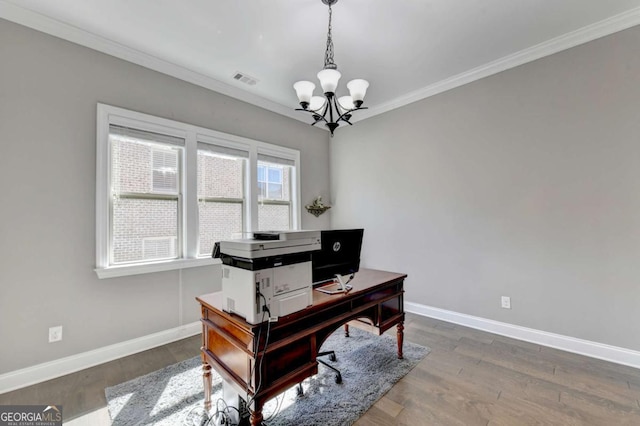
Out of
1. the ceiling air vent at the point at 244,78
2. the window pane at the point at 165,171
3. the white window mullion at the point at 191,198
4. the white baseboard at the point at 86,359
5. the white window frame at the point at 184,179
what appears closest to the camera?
A: the white baseboard at the point at 86,359

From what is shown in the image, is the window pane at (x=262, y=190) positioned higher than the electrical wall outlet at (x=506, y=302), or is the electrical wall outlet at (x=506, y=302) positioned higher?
Result: the window pane at (x=262, y=190)

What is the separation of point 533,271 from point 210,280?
3.51 meters

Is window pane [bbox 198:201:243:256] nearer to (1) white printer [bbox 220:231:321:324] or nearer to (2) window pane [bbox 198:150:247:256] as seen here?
(2) window pane [bbox 198:150:247:256]

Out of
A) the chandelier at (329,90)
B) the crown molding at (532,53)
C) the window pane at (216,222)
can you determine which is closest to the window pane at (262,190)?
the window pane at (216,222)

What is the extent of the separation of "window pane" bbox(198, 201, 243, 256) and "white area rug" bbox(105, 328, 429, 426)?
4.11 feet

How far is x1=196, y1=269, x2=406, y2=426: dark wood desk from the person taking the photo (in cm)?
131

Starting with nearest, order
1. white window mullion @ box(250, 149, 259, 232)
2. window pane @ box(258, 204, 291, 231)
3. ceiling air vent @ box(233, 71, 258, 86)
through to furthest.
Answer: ceiling air vent @ box(233, 71, 258, 86) → white window mullion @ box(250, 149, 259, 232) → window pane @ box(258, 204, 291, 231)

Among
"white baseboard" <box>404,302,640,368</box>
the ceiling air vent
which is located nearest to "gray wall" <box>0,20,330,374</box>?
the ceiling air vent

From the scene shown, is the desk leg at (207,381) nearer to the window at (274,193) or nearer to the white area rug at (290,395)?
the white area rug at (290,395)

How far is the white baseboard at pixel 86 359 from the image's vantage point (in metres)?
2.05

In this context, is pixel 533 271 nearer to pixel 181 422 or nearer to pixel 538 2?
pixel 538 2

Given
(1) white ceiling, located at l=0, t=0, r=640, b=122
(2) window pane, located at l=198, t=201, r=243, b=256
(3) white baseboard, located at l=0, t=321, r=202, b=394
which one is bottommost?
(3) white baseboard, located at l=0, t=321, r=202, b=394

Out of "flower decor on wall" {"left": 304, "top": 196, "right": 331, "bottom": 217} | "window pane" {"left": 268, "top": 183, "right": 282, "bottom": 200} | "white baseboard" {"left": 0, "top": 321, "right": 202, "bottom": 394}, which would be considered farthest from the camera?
"flower decor on wall" {"left": 304, "top": 196, "right": 331, "bottom": 217}

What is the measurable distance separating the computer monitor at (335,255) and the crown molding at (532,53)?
7.90 feet
